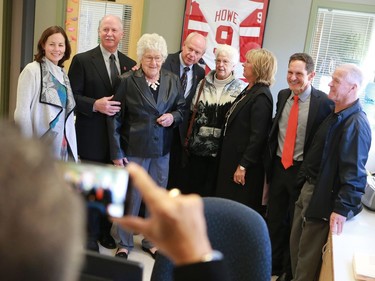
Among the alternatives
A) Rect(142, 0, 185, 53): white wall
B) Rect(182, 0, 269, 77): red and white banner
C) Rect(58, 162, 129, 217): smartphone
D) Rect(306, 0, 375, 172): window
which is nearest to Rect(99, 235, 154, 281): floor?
Rect(182, 0, 269, 77): red and white banner

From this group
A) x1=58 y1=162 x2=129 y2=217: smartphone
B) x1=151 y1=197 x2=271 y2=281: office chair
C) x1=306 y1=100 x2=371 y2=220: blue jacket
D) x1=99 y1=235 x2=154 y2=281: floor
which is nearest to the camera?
x1=58 y1=162 x2=129 y2=217: smartphone

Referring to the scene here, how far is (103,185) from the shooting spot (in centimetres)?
66

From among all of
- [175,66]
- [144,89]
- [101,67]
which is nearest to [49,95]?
[101,67]

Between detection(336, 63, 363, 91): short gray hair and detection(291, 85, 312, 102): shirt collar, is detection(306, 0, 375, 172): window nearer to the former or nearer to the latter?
detection(291, 85, 312, 102): shirt collar

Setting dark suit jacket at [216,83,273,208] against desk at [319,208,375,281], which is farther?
dark suit jacket at [216,83,273,208]

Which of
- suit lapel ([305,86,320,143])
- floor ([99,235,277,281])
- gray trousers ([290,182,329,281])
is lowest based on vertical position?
floor ([99,235,277,281])

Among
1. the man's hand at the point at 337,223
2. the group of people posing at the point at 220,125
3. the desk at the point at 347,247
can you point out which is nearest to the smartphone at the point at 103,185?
the desk at the point at 347,247

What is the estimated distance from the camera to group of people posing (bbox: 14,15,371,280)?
2.17 meters

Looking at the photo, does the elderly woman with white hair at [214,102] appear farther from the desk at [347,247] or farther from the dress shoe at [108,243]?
the desk at [347,247]

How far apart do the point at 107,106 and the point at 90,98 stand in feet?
0.52

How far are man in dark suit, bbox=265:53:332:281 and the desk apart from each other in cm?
39

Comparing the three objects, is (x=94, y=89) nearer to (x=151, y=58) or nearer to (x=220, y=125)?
(x=151, y=58)

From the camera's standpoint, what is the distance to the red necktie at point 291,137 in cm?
246

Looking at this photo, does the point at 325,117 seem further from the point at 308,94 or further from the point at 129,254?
the point at 129,254
